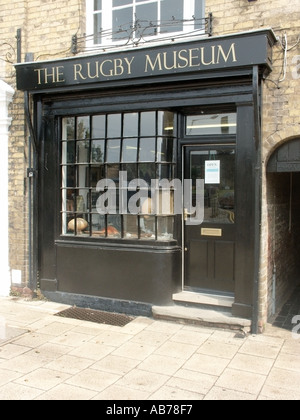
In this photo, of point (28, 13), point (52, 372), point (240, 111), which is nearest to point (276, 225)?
point (240, 111)

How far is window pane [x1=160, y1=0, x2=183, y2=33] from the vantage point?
5934 mm

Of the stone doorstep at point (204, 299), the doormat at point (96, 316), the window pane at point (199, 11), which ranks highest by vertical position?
the window pane at point (199, 11)

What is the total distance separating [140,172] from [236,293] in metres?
2.13

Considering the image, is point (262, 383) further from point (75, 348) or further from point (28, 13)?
point (28, 13)

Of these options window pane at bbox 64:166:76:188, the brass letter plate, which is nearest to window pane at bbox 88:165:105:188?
window pane at bbox 64:166:76:188

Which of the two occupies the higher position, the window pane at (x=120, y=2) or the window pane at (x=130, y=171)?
the window pane at (x=120, y=2)

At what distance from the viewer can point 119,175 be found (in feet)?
20.4

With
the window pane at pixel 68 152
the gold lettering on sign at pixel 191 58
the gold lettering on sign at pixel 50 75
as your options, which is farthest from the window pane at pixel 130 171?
the gold lettering on sign at pixel 50 75

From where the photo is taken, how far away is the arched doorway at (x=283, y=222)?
5.25 metres

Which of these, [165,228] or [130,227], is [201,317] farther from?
[130,227]

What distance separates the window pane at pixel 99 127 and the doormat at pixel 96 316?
2.59 metres

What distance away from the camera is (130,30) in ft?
20.2

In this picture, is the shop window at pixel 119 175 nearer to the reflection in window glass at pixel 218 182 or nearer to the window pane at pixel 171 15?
the reflection in window glass at pixel 218 182

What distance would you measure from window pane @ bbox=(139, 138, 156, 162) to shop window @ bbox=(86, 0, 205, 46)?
4.68 feet
